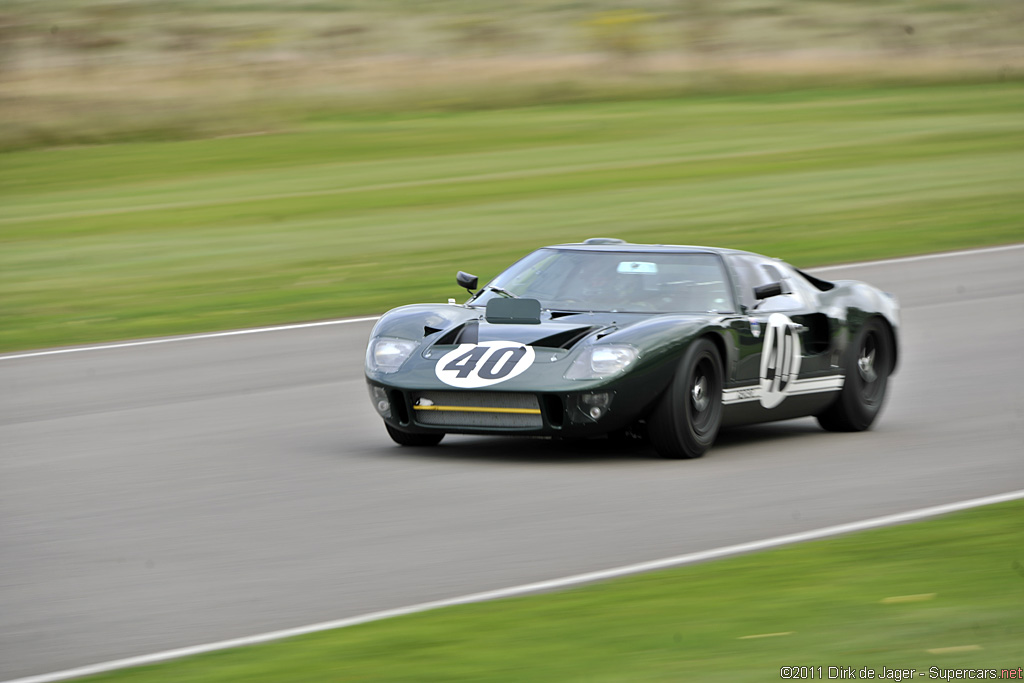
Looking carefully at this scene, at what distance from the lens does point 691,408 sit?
888 cm

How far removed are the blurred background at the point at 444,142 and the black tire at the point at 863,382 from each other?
6579mm

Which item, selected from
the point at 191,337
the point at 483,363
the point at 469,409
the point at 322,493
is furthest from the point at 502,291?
the point at 191,337

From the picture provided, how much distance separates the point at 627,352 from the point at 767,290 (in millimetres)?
1399

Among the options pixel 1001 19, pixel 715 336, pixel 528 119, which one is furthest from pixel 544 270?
pixel 1001 19

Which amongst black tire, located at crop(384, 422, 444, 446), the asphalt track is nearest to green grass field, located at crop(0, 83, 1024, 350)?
the asphalt track

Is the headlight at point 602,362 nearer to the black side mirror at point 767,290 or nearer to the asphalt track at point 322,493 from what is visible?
the asphalt track at point 322,493

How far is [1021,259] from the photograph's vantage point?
1972cm

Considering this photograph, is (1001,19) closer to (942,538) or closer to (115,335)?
(115,335)

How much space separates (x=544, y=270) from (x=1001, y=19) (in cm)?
4193

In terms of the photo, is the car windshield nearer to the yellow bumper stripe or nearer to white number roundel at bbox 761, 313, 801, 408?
white number roundel at bbox 761, 313, 801, 408

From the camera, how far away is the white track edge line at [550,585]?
507 cm

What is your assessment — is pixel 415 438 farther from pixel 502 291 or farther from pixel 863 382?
pixel 863 382

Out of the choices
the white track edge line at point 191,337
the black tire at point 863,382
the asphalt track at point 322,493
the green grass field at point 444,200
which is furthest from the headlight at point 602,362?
the green grass field at point 444,200

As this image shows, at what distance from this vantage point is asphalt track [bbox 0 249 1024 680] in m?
5.93
